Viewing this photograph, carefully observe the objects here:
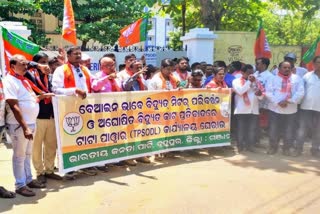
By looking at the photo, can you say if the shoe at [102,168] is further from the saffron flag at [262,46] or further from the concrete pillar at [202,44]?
the concrete pillar at [202,44]

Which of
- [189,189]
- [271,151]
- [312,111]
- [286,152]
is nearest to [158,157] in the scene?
[189,189]

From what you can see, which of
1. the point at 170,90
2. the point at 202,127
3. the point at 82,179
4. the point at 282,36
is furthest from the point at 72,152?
the point at 282,36

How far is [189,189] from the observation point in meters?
5.60

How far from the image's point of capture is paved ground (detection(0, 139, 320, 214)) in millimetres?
4938

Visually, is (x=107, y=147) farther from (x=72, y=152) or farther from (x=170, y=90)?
(x=170, y=90)

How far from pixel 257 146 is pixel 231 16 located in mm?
9613

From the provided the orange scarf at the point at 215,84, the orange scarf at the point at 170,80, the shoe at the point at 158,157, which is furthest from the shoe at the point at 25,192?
the orange scarf at the point at 215,84

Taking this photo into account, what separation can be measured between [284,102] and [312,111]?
0.60m

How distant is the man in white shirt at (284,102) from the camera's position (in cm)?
752

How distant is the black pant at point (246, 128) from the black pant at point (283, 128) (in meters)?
0.33

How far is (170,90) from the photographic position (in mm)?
7059

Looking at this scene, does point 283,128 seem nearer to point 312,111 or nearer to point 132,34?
point 312,111

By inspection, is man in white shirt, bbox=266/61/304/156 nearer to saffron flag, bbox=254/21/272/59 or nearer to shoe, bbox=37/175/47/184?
saffron flag, bbox=254/21/272/59

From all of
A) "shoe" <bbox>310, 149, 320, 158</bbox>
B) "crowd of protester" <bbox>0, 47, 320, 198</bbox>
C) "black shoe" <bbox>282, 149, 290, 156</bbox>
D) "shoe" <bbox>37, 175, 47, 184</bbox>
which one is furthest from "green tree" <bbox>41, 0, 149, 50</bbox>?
"shoe" <bbox>37, 175, 47, 184</bbox>
